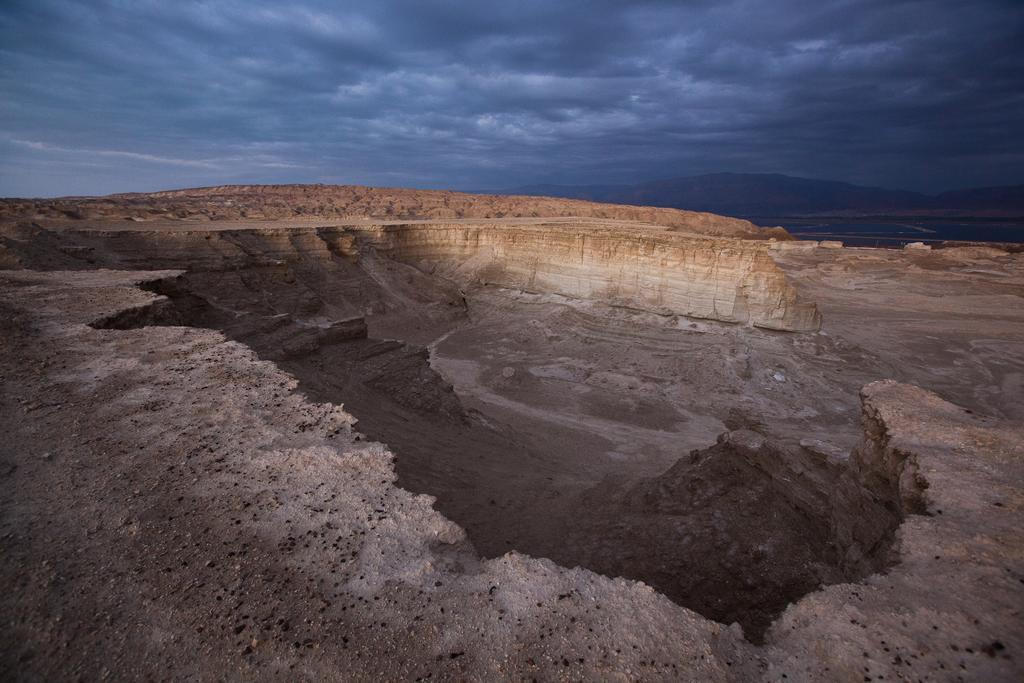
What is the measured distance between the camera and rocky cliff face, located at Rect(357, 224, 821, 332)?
1738 centimetres

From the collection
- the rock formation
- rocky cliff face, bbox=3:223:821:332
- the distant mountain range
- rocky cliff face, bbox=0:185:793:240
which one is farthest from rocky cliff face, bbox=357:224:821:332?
the distant mountain range

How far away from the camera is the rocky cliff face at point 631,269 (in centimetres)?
1738

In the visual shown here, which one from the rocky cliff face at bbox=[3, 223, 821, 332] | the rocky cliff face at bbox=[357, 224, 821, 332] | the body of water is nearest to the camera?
the rocky cliff face at bbox=[3, 223, 821, 332]

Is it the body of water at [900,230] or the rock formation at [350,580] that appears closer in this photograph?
the rock formation at [350,580]

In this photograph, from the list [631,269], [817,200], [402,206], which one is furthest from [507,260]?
[817,200]

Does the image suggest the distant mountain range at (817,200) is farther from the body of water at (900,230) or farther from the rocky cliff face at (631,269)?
the rocky cliff face at (631,269)

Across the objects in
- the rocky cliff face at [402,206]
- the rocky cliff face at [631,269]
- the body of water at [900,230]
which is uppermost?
the rocky cliff face at [402,206]

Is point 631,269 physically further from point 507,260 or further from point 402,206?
point 402,206

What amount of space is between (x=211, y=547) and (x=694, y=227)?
49352mm

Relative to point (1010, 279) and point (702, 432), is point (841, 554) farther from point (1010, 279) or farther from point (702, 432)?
point (1010, 279)

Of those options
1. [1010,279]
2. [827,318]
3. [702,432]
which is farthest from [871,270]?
[702,432]

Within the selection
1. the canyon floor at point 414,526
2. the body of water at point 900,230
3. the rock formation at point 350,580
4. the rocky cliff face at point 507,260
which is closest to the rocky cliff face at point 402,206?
the rocky cliff face at point 507,260

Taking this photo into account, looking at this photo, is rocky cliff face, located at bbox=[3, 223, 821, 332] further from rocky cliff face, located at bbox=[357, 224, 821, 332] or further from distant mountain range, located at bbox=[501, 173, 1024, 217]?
distant mountain range, located at bbox=[501, 173, 1024, 217]

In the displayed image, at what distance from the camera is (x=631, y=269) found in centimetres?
2009
